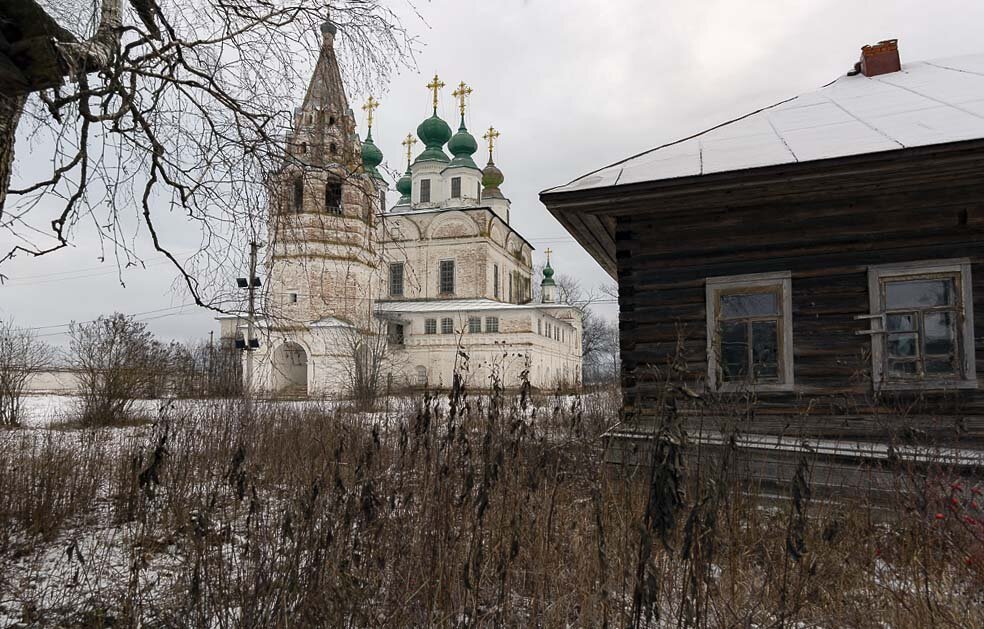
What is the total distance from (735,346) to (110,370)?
10437 mm

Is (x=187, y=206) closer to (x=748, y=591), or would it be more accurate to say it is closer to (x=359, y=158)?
(x=359, y=158)

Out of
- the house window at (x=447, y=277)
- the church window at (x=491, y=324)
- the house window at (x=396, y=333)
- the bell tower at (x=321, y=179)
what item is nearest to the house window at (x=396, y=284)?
the house window at (x=447, y=277)

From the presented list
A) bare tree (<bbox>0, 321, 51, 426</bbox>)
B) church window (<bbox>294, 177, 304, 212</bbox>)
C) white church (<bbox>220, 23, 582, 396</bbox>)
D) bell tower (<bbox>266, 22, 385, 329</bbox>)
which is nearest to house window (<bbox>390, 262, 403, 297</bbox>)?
white church (<bbox>220, 23, 582, 396</bbox>)

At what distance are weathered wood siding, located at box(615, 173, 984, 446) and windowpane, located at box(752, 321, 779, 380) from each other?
7.7 inches

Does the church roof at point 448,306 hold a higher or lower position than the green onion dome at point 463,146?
lower

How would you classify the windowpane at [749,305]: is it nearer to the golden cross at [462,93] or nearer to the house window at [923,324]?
the house window at [923,324]

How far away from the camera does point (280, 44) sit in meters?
4.12

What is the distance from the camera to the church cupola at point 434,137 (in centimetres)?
3625

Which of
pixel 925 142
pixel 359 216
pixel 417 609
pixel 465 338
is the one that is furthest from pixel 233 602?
pixel 465 338

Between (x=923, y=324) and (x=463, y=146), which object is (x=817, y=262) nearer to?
(x=923, y=324)

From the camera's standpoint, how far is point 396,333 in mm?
32375

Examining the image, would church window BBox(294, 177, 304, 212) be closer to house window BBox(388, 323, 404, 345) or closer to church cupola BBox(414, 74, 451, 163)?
house window BBox(388, 323, 404, 345)

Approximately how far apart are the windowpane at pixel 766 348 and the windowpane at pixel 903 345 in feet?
3.31

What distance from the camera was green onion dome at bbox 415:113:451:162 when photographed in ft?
119
